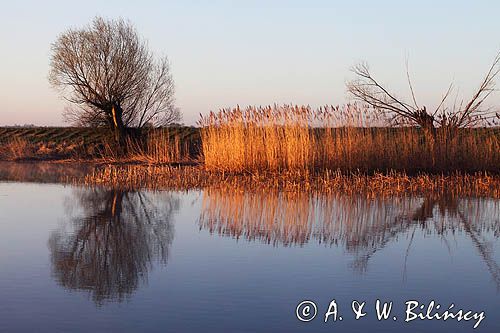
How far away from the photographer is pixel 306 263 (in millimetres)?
6406

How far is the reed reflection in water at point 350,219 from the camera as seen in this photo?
7.66 metres

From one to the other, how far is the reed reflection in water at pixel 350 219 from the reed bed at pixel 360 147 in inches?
127

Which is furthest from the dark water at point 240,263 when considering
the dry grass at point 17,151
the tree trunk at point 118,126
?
the dry grass at point 17,151

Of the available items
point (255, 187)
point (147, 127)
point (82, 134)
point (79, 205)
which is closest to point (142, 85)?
point (147, 127)

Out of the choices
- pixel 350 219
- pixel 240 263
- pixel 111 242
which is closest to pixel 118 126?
pixel 350 219

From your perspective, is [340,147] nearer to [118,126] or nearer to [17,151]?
[118,126]

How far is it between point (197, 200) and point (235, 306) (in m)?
6.92

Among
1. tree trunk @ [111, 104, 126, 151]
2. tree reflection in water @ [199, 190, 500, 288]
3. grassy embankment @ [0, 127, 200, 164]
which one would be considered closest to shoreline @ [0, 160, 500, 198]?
tree reflection in water @ [199, 190, 500, 288]

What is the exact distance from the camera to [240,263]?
6.40m

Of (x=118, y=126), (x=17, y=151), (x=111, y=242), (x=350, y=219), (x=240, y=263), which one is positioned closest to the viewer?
(x=240, y=263)

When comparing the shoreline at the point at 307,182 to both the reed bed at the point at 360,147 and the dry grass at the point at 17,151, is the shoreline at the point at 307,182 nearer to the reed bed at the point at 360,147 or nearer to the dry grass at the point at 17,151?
the reed bed at the point at 360,147

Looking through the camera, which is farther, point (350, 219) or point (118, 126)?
point (118, 126)

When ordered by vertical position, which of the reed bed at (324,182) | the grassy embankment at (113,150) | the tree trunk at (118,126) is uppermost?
the tree trunk at (118,126)

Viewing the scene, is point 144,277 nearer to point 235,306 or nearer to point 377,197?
point 235,306
